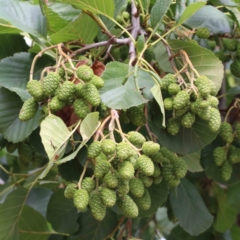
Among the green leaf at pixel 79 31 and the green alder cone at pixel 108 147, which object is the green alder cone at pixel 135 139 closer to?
the green alder cone at pixel 108 147

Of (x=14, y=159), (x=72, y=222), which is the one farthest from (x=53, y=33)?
(x=14, y=159)

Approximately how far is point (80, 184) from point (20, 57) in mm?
385

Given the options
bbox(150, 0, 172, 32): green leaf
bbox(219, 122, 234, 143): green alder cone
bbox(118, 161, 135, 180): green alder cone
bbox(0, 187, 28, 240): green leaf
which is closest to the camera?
bbox(118, 161, 135, 180): green alder cone

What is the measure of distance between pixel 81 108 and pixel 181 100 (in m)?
0.19

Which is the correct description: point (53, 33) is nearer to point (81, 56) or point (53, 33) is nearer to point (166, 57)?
point (81, 56)

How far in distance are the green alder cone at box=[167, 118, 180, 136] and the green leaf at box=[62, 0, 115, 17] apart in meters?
0.26

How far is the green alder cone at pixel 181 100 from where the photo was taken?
871mm

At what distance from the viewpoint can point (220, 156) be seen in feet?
3.68

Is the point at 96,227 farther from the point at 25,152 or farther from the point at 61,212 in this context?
the point at 25,152

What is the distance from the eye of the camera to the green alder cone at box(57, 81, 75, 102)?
2.62ft

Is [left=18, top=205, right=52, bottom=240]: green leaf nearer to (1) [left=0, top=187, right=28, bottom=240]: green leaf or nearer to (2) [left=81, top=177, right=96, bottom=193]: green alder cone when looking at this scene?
(1) [left=0, top=187, right=28, bottom=240]: green leaf

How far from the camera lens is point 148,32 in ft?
3.60

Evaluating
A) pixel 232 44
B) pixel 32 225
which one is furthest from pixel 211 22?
pixel 32 225

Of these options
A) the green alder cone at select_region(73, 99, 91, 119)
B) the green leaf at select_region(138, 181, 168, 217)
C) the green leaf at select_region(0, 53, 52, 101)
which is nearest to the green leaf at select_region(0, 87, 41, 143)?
the green leaf at select_region(0, 53, 52, 101)
